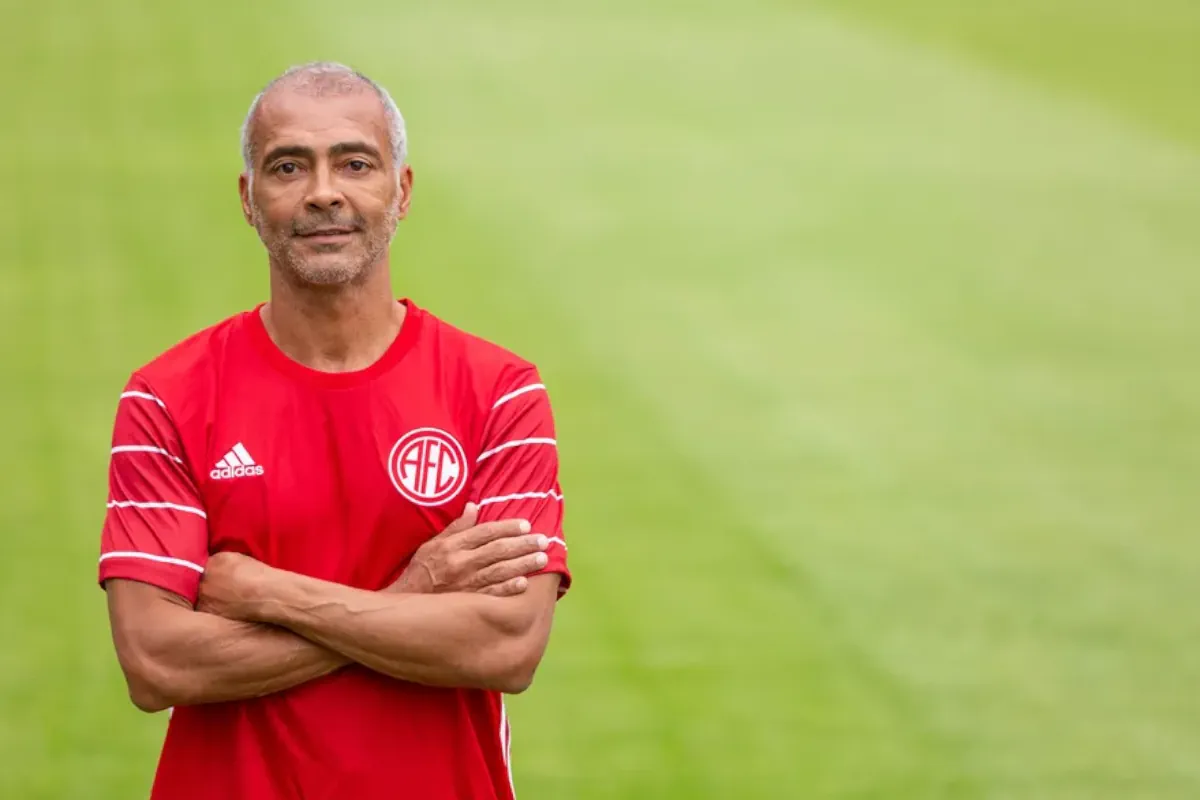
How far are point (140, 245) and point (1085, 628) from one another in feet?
15.5

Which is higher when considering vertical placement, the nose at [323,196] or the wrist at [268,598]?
the nose at [323,196]

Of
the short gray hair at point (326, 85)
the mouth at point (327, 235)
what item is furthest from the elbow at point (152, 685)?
the short gray hair at point (326, 85)

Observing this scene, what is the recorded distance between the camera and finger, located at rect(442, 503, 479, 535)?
3.18m

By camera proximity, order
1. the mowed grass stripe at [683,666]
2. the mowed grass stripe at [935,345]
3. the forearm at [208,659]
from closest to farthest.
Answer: the forearm at [208,659]
the mowed grass stripe at [683,666]
the mowed grass stripe at [935,345]

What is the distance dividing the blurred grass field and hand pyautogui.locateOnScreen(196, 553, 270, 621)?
2643 millimetres

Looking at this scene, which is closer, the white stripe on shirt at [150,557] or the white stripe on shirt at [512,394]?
the white stripe on shirt at [150,557]

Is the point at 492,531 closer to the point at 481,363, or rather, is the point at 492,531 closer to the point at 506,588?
the point at 506,588

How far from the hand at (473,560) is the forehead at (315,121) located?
67 centimetres

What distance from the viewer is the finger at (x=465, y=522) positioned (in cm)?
318

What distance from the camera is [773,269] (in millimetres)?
8836

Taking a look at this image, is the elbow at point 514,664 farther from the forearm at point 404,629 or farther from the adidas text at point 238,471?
the adidas text at point 238,471

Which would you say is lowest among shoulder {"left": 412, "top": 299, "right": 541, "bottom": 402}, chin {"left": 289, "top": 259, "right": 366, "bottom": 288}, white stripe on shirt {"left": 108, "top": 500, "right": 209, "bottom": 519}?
white stripe on shirt {"left": 108, "top": 500, "right": 209, "bottom": 519}

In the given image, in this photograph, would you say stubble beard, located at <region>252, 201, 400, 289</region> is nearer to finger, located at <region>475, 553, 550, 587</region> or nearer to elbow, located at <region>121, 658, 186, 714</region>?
finger, located at <region>475, 553, 550, 587</region>

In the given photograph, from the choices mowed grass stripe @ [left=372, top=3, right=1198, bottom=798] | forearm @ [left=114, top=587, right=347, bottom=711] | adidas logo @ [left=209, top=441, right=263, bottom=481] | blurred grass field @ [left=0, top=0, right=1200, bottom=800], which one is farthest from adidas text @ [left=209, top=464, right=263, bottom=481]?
mowed grass stripe @ [left=372, top=3, right=1198, bottom=798]
